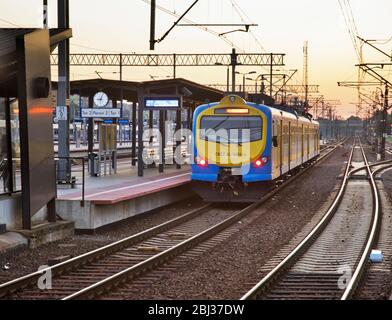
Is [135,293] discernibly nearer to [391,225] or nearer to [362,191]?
[391,225]

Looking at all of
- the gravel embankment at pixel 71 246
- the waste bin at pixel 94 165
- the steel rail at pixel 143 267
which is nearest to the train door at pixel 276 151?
the gravel embankment at pixel 71 246

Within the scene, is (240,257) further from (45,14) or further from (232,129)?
(45,14)

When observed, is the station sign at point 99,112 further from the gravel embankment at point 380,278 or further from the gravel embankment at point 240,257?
Answer: the gravel embankment at point 380,278

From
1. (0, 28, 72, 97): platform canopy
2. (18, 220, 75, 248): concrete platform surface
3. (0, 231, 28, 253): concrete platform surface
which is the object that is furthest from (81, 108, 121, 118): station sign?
(0, 231, 28, 253): concrete platform surface

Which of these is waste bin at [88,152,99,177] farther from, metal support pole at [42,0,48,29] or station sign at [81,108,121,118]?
metal support pole at [42,0,48,29]

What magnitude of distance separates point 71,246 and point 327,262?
4362mm

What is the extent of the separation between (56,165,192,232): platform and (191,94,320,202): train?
1.01 metres

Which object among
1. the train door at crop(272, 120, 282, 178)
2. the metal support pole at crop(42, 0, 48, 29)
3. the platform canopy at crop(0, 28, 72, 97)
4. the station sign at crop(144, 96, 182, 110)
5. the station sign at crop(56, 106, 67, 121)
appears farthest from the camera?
the station sign at crop(144, 96, 182, 110)

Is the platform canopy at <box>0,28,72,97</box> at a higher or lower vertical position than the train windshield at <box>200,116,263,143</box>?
higher

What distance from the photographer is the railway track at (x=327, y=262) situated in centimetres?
834

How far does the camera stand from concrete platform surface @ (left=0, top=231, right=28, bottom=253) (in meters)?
10.6

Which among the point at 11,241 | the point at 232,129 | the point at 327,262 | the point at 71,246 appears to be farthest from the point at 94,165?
the point at 327,262

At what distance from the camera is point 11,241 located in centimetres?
1084

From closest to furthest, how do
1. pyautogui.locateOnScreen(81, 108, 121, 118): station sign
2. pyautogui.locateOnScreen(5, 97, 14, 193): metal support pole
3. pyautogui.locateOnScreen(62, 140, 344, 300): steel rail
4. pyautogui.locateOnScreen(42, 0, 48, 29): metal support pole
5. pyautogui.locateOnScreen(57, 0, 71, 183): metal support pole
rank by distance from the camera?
pyautogui.locateOnScreen(62, 140, 344, 300): steel rail → pyautogui.locateOnScreen(5, 97, 14, 193): metal support pole → pyautogui.locateOnScreen(42, 0, 48, 29): metal support pole → pyautogui.locateOnScreen(57, 0, 71, 183): metal support pole → pyautogui.locateOnScreen(81, 108, 121, 118): station sign
